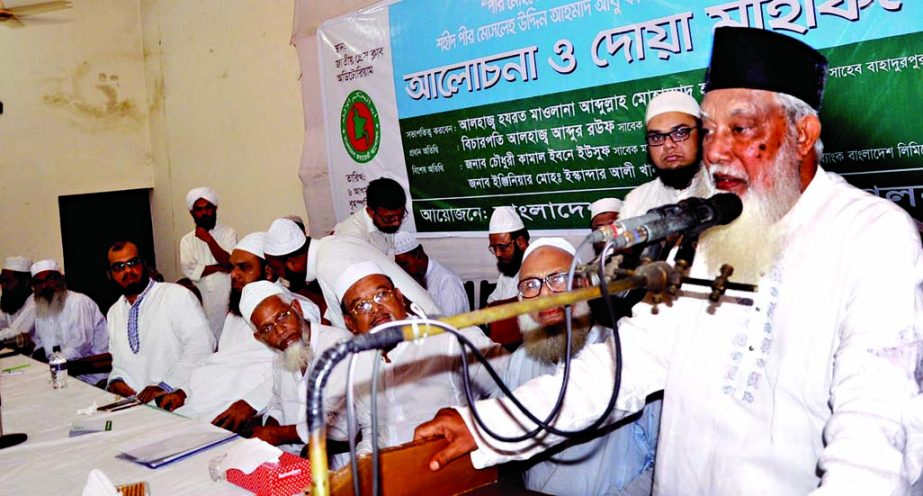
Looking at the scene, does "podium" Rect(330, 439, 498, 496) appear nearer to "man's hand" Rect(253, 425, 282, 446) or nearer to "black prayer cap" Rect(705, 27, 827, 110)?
"black prayer cap" Rect(705, 27, 827, 110)

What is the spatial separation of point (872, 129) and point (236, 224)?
6.30 meters

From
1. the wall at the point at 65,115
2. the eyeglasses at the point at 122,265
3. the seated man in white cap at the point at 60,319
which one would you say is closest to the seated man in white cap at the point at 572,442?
the eyeglasses at the point at 122,265

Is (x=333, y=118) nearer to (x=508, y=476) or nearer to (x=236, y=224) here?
(x=236, y=224)

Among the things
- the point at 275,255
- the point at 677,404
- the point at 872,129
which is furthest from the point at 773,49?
the point at 275,255

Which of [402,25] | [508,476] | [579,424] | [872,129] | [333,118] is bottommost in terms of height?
[508,476]

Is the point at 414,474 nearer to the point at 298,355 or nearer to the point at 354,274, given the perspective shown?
the point at 354,274

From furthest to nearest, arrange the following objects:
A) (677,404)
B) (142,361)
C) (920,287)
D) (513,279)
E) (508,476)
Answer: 1. (142,361)
2. (513,279)
3. (508,476)
4. (677,404)
5. (920,287)

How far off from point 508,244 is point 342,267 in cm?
107

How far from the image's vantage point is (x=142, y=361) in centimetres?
499

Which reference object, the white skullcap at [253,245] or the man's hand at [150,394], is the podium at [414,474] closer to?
the man's hand at [150,394]

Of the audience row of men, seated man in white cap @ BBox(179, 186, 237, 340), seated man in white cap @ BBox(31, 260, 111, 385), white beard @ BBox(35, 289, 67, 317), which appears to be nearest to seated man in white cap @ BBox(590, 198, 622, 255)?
the audience row of men

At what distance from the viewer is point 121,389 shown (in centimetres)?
467

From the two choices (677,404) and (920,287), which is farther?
(677,404)

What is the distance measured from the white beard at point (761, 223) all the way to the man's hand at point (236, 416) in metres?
2.69
